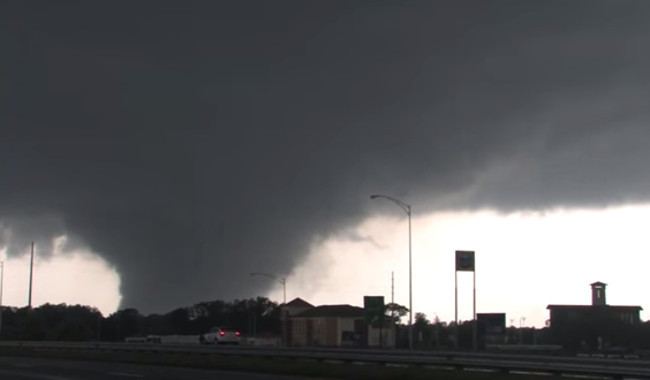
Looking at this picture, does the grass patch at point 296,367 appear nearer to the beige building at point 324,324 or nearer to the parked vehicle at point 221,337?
the parked vehicle at point 221,337

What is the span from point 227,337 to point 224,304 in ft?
333

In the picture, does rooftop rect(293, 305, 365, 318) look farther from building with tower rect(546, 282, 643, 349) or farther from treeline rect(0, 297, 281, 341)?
building with tower rect(546, 282, 643, 349)

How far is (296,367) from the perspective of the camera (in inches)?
1801

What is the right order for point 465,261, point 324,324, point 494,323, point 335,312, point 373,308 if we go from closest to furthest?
point 465,261 < point 494,323 < point 373,308 < point 324,324 < point 335,312

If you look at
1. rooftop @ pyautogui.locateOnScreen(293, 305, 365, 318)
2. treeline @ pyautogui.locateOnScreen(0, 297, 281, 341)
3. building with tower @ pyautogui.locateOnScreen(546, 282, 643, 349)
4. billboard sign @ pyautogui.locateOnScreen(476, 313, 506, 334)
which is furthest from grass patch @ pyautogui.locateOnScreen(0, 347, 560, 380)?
treeline @ pyautogui.locateOnScreen(0, 297, 281, 341)

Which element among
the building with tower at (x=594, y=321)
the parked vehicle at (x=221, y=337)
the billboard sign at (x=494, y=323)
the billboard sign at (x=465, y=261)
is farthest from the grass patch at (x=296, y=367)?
the building with tower at (x=594, y=321)

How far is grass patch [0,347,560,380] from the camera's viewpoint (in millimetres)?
39031

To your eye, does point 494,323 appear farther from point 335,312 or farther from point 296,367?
point 335,312

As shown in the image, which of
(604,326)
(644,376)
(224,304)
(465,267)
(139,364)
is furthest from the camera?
(224,304)

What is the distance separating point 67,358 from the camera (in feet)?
212

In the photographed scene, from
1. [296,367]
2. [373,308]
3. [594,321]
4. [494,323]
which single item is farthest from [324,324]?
[296,367]

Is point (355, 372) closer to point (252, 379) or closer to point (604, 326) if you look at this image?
point (252, 379)

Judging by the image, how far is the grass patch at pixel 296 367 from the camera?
128 ft

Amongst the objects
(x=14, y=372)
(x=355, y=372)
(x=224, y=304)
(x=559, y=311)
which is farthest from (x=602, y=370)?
(x=224, y=304)
